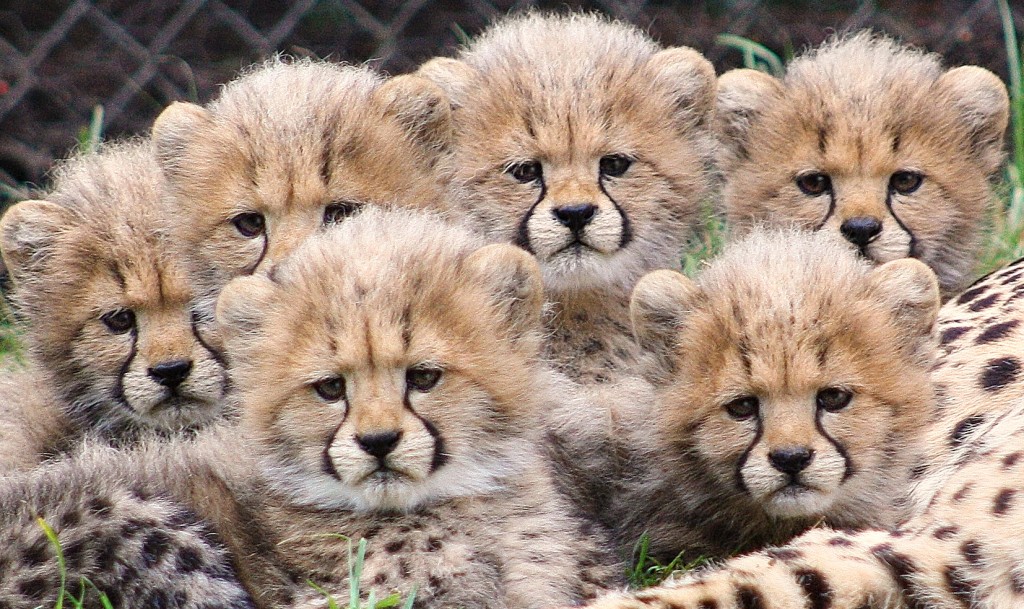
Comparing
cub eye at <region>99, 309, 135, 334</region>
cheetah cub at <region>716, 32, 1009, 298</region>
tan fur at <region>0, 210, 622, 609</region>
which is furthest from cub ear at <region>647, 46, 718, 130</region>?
cub eye at <region>99, 309, 135, 334</region>

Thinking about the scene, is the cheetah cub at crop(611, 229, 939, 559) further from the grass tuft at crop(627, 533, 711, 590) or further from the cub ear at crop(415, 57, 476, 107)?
the cub ear at crop(415, 57, 476, 107)

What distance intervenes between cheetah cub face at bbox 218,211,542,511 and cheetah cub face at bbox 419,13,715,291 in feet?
1.81

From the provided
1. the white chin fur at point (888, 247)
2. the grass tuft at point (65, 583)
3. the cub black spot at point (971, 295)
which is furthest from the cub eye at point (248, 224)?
the cub black spot at point (971, 295)

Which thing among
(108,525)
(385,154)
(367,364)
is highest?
(385,154)

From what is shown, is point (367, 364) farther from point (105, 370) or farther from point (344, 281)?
point (105, 370)

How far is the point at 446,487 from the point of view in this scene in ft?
9.81

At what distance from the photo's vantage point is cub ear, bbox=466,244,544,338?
3092 mm

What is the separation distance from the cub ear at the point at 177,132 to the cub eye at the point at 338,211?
35cm

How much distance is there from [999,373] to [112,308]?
70.0 inches

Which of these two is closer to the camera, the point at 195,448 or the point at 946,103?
the point at 195,448

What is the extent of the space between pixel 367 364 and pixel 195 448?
0.56 m

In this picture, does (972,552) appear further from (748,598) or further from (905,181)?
(905,181)

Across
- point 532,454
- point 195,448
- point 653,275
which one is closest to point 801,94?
point 653,275

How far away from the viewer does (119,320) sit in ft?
11.6
